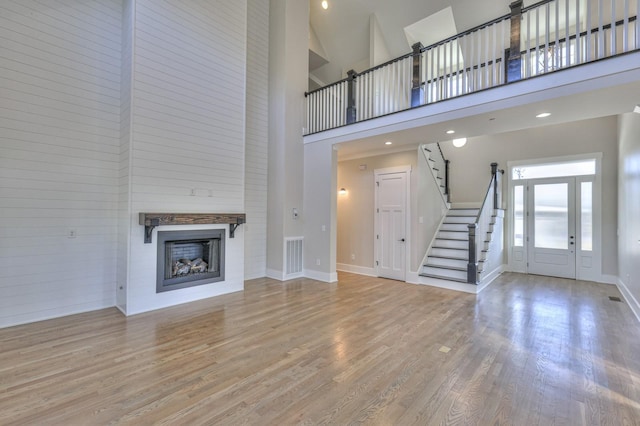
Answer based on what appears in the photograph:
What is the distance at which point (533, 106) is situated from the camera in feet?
12.4

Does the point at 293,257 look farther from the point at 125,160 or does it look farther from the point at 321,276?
the point at 125,160

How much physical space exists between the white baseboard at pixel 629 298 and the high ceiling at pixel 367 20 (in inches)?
243

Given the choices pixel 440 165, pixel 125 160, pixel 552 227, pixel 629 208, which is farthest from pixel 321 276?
pixel 552 227

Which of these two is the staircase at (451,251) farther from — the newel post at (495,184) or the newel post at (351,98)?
the newel post at (351,98)

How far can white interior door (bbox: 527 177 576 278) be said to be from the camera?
6629 mm

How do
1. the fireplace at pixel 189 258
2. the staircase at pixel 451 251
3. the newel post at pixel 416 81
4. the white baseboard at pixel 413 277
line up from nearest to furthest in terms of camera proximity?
the fireplace at pixel 189 258, the newel post at pixel 416 81, the staircase at pixel 451 251, the white baseboard at pixel 413 277

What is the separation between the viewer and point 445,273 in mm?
5828

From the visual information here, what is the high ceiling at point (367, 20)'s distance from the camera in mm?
6816

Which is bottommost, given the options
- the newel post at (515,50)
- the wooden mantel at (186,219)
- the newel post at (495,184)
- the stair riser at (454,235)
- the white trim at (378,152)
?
the stair riser at (454,235)

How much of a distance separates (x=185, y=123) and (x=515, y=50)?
4805 mm

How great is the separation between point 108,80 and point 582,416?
6458 millimetres

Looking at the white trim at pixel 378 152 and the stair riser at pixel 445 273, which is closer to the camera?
the stair riser at pixel 445 273

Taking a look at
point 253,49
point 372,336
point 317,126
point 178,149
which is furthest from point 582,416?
point 253,49

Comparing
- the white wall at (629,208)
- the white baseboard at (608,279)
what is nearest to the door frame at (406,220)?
the white wall at (629,208)
